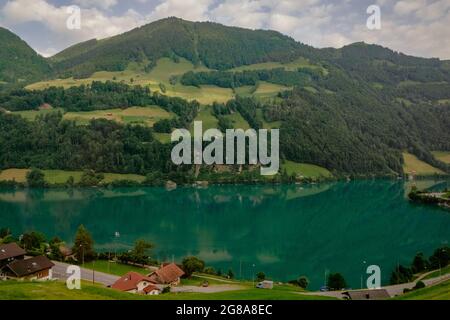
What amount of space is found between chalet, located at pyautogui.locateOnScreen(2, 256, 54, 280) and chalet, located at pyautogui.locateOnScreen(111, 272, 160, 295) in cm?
708

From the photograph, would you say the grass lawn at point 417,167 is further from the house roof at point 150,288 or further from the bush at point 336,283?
the house roof at point 150,288

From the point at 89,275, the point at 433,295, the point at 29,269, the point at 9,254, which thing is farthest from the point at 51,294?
the point at 9,254

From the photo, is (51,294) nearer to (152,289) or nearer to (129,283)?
(152,289)

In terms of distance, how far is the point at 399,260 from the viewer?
2184 inches

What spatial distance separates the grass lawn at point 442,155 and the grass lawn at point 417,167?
37.0ft

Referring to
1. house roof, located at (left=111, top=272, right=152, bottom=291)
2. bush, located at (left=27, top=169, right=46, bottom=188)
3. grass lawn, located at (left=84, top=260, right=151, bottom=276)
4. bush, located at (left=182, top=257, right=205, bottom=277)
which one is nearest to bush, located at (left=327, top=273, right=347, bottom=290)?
bush, located at (left=182, top=257, right=205, bottom=277)

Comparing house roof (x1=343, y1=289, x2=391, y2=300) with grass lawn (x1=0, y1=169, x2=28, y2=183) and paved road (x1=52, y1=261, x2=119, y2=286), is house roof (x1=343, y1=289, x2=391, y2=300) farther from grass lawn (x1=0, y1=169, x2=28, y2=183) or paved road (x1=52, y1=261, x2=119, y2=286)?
grass lawn (x1=0, y1=169, x2=28, y2=183)

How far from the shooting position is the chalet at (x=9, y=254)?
41062 millimetres

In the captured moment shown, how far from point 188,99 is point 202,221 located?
11345 centimetres

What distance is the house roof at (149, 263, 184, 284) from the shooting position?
3978cm

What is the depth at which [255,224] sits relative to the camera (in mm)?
79875
